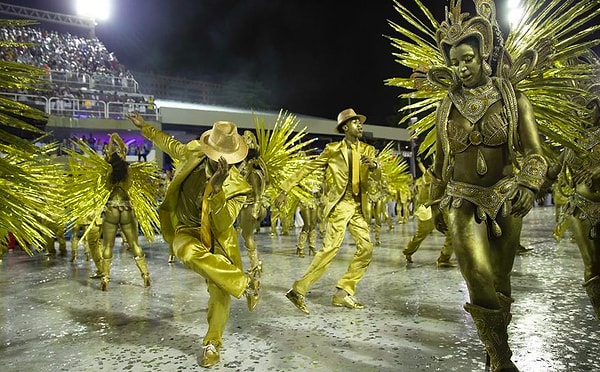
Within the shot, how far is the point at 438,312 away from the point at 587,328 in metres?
1.32

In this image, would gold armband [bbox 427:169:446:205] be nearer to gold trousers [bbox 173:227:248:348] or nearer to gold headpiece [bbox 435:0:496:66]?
gold headpiece [bbox 435:0:496:66]

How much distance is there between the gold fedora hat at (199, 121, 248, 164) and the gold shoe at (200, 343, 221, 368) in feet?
4.58

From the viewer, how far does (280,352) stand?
13.5 ft

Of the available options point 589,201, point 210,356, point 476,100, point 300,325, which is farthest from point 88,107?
point 476,100

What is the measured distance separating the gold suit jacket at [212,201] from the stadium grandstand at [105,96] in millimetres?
12025

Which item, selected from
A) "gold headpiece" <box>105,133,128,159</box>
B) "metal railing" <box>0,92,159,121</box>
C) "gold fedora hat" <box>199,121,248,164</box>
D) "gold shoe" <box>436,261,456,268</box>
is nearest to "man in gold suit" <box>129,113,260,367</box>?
"gold fedora hat" <box>199,121,248,164</box>

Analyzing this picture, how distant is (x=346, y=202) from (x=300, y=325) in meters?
1.64

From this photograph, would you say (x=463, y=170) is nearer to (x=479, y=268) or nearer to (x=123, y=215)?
(x=479, y=268)

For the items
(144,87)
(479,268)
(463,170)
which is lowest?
(479,268)

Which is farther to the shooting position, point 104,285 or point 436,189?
point 104,285

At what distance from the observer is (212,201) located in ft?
13.4

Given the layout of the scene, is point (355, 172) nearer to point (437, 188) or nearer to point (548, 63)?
point (437, 188)

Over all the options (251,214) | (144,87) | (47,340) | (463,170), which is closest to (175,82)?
(144,87)

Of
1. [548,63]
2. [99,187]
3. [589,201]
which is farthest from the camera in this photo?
[99,187]
